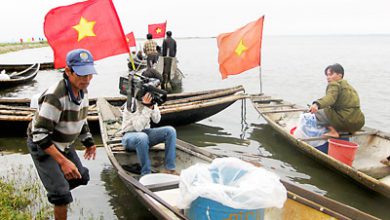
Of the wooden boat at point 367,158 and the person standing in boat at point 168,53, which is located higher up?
the person standing in boat at point 168,53

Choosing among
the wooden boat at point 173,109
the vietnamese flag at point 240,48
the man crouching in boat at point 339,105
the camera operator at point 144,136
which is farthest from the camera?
the vietnamese flag at point 240,48

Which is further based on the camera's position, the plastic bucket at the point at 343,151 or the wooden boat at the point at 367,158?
the plastic bucket at the point at 343,151

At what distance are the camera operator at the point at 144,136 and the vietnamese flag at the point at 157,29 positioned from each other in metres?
14.4

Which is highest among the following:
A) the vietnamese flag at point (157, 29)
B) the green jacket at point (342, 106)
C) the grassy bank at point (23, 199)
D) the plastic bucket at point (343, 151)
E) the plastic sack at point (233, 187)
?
the vietnamese flag at point (157, 29)

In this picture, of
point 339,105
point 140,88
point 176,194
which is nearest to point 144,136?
point 140,88

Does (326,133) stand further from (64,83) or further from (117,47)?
(64,83)

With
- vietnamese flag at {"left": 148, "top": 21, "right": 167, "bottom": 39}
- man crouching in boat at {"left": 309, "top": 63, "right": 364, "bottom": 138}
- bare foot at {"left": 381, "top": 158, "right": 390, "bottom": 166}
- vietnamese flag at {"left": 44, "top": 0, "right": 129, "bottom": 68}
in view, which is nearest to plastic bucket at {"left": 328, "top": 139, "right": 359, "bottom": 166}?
man crouching in boat at {"left": 309, "top": 63, "right": 364, "bottom": 138}

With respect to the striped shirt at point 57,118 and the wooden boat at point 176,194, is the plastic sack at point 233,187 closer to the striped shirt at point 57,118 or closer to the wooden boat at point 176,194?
the wooden boat at point 176,194

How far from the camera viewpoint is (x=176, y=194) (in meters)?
4.52

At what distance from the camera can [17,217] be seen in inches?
166

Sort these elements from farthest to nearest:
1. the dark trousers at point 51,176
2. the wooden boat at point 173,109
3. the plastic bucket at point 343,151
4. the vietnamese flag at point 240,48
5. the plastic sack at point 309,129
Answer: the vietnamese flag at point 240,48
the wooden boat at point 173,109
the plastic sack at point 309,129
the plastic bucket at point 343,151
the dark trousers at point 51,176

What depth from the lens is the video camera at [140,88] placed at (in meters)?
4.59

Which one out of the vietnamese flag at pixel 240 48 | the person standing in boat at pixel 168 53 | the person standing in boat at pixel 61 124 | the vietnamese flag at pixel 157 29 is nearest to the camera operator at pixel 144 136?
the person standing in boat at pixel 61 124

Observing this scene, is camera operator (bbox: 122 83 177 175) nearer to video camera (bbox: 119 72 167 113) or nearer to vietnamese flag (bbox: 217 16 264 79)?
video camera (bbox: 119 72 167 113)
